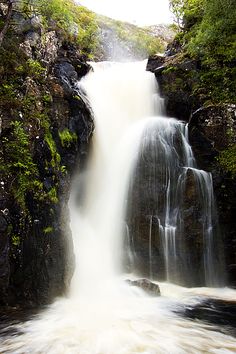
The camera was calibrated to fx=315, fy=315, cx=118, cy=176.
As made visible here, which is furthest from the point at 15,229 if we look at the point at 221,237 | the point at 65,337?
the point at 221,237

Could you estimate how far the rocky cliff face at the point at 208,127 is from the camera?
471 inches

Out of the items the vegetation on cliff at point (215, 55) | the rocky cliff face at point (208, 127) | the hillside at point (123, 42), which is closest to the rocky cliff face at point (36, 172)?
the rocky cliff face at point (208, 127)

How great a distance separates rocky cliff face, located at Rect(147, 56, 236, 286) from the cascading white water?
589mm

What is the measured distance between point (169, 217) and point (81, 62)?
8906 millimetres

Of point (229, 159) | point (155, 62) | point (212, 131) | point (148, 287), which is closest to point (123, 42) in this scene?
point (155, 62)

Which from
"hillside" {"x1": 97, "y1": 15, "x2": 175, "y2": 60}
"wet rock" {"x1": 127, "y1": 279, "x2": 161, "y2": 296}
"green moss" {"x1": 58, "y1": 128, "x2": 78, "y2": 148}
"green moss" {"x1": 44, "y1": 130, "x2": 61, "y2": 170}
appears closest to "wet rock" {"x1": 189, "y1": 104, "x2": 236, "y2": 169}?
"green moss" {"x1": 58, "y1": 128, "x2": 78, "y2": 148}

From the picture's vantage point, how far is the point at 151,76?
17.5 meters

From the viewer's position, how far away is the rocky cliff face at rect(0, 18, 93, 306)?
730 centimetres

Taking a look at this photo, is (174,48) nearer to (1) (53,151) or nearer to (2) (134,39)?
(1) (53,151)

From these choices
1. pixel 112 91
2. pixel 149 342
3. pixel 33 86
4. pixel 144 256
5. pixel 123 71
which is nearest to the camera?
pixel 149 342

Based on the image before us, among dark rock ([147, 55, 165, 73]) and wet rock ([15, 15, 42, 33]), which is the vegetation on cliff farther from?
wet rock ([15, 15, 42, 33])

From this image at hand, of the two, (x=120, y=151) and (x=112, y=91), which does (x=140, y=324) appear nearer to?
(x=120, y=151)

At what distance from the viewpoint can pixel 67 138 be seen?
10055mm

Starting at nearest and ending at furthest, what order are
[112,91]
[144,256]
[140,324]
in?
1. [140,324]
2. [144,256]
3. [112,91]
